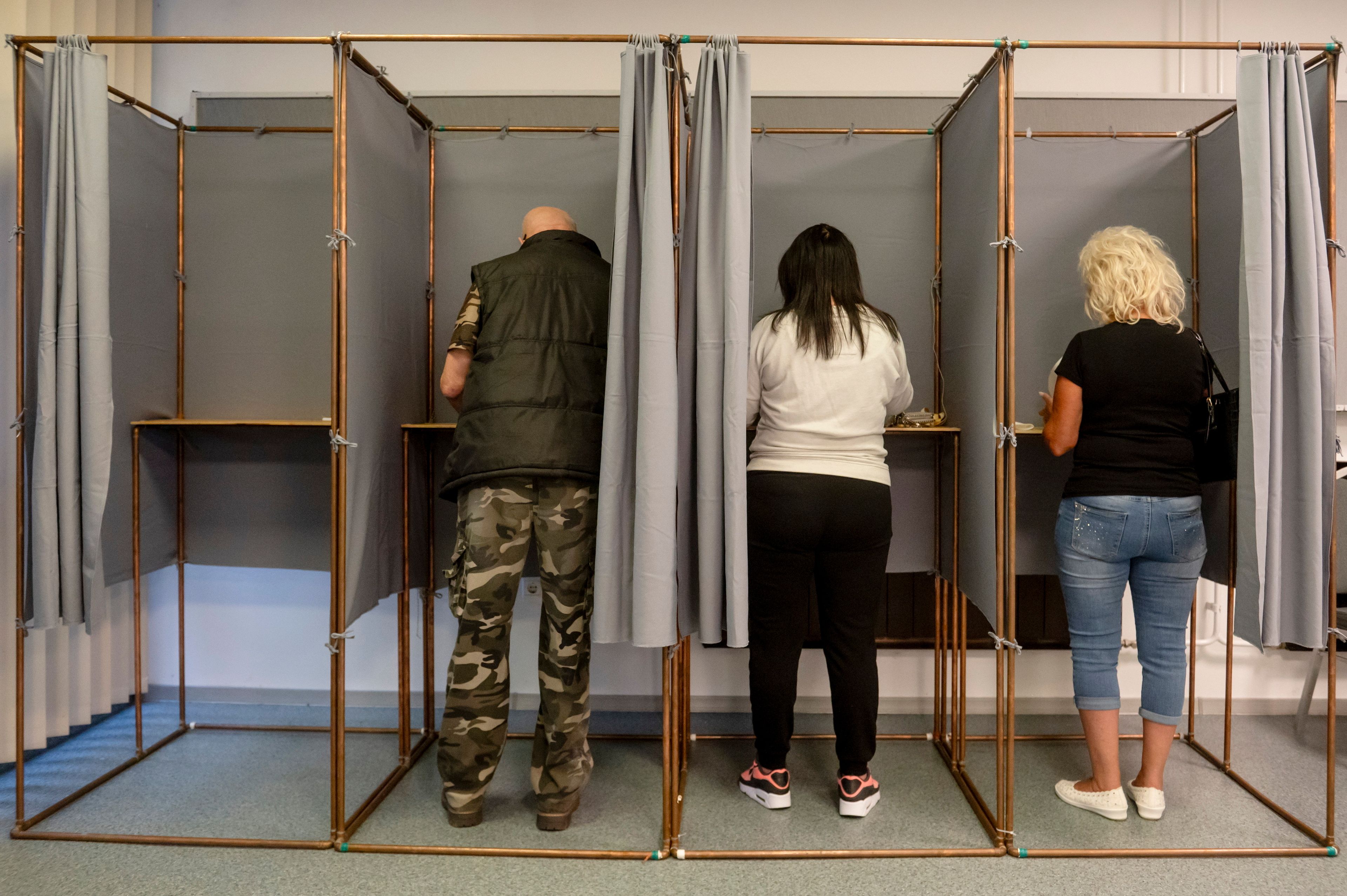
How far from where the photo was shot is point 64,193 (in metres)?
2.00

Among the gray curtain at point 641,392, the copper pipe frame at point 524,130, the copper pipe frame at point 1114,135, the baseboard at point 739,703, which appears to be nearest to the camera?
the gray curtain at point 641,392

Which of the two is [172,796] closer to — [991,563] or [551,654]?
[551,654]

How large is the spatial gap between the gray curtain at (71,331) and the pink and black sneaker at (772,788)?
1892 millimetres

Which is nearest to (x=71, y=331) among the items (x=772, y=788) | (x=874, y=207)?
(x=772, y=788)

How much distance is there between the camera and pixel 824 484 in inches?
75.8

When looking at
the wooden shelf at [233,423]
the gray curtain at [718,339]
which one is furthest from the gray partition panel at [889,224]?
the wooden shelf at [233,423]

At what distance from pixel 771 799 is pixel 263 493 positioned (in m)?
1.92

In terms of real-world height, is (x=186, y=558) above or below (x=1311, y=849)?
above

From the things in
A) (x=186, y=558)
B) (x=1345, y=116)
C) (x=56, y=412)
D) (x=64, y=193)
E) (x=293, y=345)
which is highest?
(x=1345, y=116)

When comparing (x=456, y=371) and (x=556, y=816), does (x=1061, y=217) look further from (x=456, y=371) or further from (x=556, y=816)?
(x=556, y=816)

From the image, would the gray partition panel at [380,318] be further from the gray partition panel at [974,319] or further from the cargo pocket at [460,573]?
the gray partition panel at [974,319]

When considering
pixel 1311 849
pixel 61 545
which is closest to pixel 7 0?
pixel 61 545

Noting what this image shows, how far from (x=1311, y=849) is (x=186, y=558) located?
340 cm

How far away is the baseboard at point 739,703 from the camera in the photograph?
2867 mm
